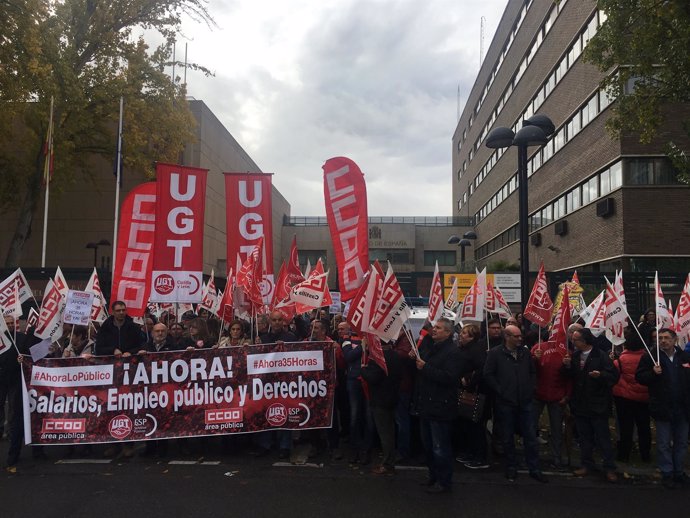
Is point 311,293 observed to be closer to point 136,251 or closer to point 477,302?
point 477,302

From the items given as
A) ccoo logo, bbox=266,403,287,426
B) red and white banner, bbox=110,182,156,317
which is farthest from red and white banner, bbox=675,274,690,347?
red and white banner, bbox=110,182,156,317

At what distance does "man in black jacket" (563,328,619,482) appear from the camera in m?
6.48

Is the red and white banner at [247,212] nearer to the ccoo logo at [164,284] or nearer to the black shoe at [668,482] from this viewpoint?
the ccoo logo at [164,284]

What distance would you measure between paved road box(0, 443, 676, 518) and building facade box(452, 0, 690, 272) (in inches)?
473

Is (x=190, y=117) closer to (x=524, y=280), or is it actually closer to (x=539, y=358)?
(x=524, y=280)

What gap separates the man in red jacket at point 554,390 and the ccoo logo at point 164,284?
18.7 ft

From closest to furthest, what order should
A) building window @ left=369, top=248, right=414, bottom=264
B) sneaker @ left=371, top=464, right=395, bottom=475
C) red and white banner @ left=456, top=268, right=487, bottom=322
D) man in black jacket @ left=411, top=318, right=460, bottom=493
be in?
man in black jacket @ left=411, top=318, right=460, bottom=493, sneaker @ left=371, top=464, right=395, bottom=475, red and white banner @ left=456, top=268, right=487, bottom=322, building window @ left=369, top=248, right=414, bottom=264

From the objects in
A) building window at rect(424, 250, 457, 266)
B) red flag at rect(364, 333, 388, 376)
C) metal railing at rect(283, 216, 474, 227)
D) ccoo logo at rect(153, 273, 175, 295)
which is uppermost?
metal railing at rect(283, 216, 474, 227)

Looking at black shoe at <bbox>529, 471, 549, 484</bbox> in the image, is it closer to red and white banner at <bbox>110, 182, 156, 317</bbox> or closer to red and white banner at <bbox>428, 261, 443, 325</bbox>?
red and white banner at <bbox>428, 261, 443, 325</bbox>

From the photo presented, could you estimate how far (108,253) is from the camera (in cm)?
2973

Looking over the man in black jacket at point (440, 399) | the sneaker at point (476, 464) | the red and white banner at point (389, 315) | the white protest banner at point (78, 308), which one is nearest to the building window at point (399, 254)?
the white protest banner at point (78, 308)

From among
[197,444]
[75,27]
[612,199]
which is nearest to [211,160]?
[75,27]

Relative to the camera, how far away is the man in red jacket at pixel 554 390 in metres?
6.96

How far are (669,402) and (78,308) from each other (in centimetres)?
760
